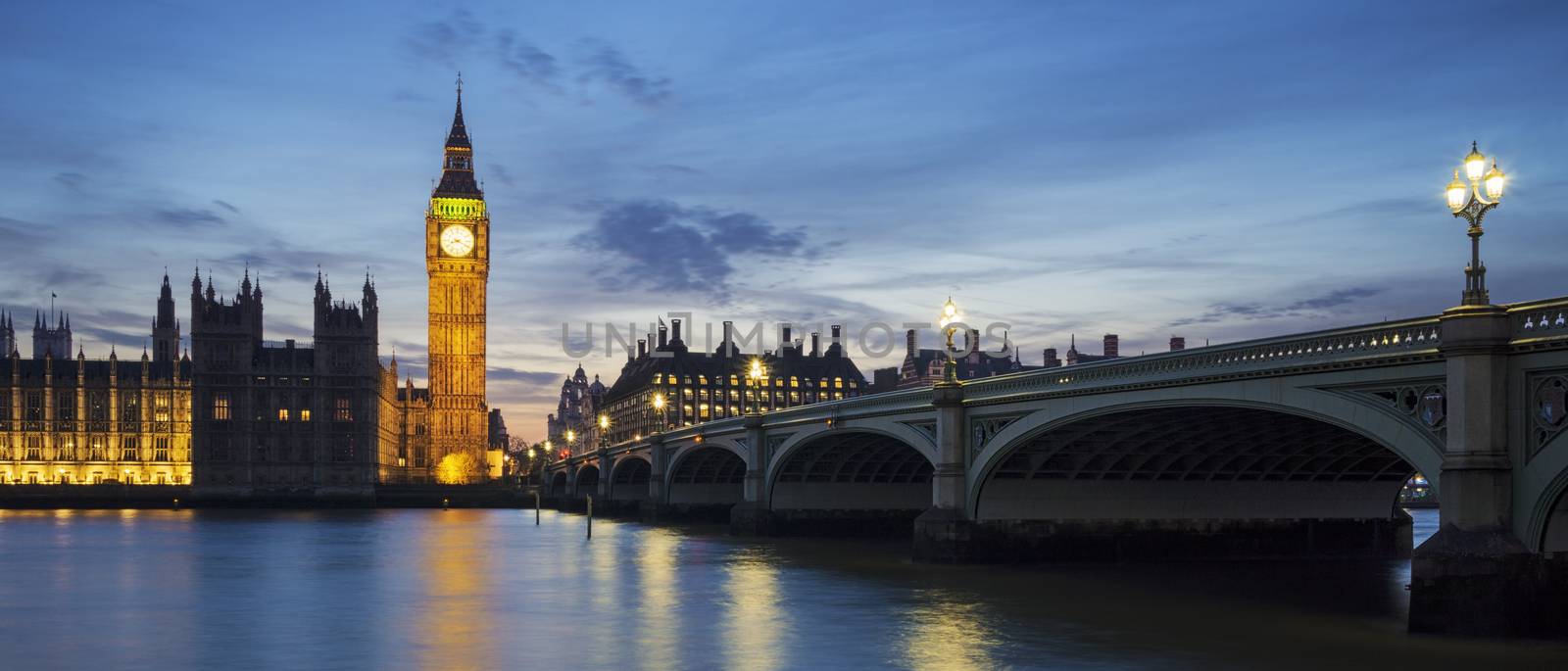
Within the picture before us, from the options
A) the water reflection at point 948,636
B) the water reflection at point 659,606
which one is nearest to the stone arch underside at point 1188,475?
the water reflection at point 948,636

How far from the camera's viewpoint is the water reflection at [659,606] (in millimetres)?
30531

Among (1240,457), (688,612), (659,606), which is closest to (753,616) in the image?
(688,612)

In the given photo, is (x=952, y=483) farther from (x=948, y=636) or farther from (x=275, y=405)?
(x=275, y=405)

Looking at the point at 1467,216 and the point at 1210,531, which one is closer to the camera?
the point at 1467,216

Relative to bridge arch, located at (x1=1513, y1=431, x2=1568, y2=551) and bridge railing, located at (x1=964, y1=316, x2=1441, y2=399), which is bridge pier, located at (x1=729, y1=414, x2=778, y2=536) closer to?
bridge railing, located at (x1=964, y1=316, x2=1441, y2=399)

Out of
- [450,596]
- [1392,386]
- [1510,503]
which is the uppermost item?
[1392,386]

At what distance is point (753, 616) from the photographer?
3791 centimetres

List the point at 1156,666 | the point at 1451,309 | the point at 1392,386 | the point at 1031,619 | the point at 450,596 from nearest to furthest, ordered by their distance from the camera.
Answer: the point at 1156,666, the point at 1451,309, the point at 1392,386, the point at 1031,619, the point at 450,596

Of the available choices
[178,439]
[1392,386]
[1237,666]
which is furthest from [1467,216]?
[178,439]

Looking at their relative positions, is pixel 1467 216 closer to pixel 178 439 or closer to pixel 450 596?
pixel 450 596

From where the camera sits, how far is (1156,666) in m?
28.6

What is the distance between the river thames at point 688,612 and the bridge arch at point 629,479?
5951cm

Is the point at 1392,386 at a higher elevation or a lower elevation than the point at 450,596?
higher

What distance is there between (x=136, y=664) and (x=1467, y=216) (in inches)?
1145
